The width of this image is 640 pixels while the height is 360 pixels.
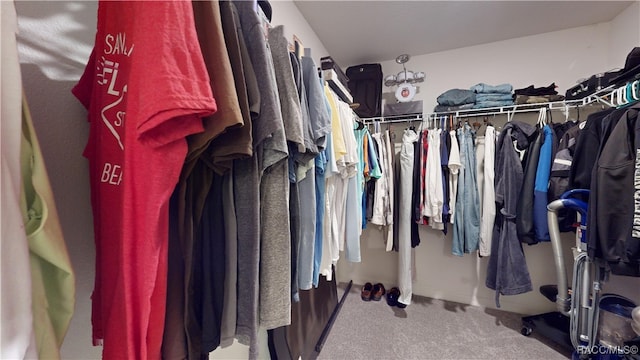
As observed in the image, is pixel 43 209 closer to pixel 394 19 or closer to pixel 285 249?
pixel 285 249

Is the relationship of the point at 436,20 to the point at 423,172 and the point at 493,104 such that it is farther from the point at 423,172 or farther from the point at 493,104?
the point at 423,172

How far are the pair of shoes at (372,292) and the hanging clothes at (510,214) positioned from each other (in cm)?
91

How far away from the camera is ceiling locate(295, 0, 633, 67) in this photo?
5.04 ft

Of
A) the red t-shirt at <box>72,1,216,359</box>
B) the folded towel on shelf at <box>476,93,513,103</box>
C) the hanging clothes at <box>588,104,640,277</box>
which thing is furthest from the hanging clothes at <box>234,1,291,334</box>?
the folded towel on shelf at <box>476,93,513,103</box>

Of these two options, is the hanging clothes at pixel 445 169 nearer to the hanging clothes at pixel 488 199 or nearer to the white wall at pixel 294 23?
the hanging clothes at pixel 488 199

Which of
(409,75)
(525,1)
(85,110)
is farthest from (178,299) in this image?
(525,1)

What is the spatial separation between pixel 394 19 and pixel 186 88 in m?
1.89

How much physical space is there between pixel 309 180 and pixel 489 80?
2.19 metres

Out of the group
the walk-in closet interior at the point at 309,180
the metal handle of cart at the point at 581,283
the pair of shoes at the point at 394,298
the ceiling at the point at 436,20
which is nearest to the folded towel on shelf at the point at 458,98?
the walk-in closet interior at the point at 309,180

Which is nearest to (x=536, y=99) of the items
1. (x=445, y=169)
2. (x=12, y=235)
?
(x=445, y=169)

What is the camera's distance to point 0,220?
25 centimetres

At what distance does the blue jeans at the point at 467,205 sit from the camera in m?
1.62

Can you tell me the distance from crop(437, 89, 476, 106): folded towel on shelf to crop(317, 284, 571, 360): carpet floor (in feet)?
5.75

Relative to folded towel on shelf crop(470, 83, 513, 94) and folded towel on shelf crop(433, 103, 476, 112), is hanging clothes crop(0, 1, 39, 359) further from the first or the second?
folded towel on shelf crop(470, 83, 513, 94)
